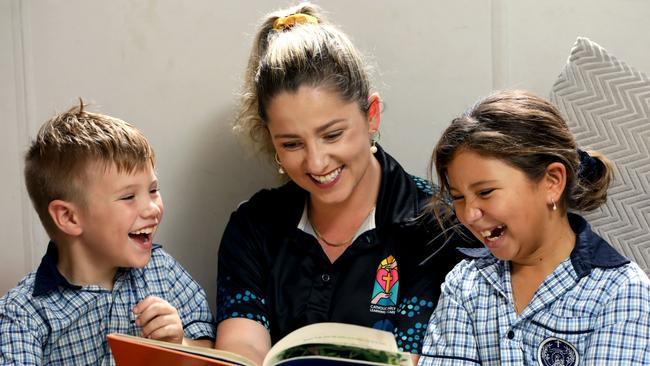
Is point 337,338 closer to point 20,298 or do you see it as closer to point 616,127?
point 20,298

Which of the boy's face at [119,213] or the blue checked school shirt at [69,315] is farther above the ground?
the boy's face at [119,213]

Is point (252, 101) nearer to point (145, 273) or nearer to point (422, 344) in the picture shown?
point (145, 273)

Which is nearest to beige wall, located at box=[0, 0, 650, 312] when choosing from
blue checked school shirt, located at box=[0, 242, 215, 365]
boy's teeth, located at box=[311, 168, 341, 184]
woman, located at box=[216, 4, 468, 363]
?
woman, located at box=[216, 4, 468, 363]

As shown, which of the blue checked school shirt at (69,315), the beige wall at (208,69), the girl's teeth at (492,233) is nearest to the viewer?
the girl's teeth at (492,233)

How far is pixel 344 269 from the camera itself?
1.86 meters

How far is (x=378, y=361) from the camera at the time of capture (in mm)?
1295

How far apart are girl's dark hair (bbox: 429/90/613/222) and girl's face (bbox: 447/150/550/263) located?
2cm

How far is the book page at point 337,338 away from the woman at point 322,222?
0.37m

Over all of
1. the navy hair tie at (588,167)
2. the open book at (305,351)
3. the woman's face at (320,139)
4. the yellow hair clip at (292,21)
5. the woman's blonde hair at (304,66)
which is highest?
the yellow hair clip at (292,21)

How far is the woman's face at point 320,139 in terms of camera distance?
1.77 metres

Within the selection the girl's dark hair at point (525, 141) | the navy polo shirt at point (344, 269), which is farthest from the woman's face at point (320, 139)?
the girl's dark hair at point (525, 141)

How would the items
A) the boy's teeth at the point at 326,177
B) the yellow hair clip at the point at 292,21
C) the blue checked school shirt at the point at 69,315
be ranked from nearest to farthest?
1. the blue checked school shirt at the point at 69,315
2. the boy's teeth at the point at 326,177
3. the yellow hair clip at the point at 292,21

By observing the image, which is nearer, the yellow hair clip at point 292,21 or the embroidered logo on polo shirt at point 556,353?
the embroidered logo on polo shirt at point 556,353

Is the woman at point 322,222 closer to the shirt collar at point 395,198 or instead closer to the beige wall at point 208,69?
the shirt collar at point 395,198
